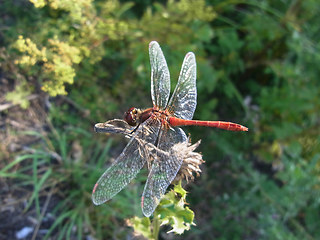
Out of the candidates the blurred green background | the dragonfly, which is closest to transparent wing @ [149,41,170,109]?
the dragonfly

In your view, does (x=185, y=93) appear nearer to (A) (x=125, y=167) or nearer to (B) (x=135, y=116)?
(B) (x=135, y=116)

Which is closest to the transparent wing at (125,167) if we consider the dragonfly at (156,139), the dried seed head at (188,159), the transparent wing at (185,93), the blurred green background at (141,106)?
the dragonfly at (156,139)

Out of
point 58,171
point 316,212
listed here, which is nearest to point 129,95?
point 58,171

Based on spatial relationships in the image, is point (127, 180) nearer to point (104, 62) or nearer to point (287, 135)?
point (104, 62)

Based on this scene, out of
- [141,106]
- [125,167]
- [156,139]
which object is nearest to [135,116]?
[156,139]

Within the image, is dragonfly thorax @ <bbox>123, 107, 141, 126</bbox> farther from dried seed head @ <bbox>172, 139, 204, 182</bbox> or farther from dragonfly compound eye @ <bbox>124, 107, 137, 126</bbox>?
dried seed head @ <bbox>172, 139, 204, 182</bbox>

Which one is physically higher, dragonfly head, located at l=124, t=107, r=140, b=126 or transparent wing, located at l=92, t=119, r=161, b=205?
dragonfly head, located at l=124, t=107, r=140, b=126
